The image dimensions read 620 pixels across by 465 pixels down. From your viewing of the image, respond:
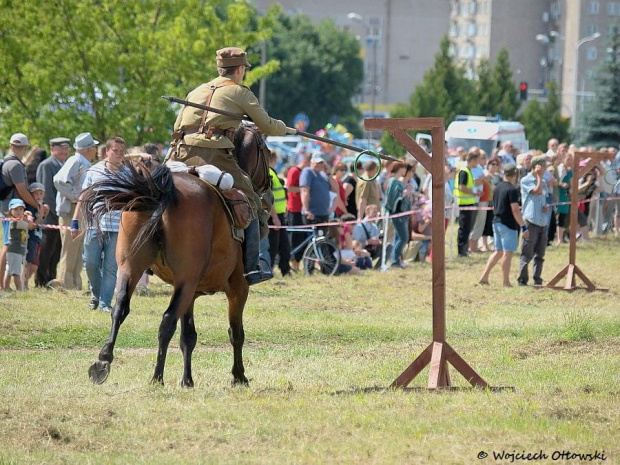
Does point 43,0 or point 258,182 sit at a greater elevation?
point 43,0

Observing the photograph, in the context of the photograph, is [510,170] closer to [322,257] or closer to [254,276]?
[322,257]

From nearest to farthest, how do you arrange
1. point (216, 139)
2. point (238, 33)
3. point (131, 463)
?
point (131, 463)
point (216, 139)
point (238, 33)

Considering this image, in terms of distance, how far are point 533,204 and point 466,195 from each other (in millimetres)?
4752

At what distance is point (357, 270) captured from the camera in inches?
835

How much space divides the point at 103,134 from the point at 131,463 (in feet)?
62.5

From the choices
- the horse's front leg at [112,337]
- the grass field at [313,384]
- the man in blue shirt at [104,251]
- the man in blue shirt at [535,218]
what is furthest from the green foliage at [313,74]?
the horse's front leg at [112,337]

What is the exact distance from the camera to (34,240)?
17.0 meters

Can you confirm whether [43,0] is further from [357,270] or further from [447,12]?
[447,12]

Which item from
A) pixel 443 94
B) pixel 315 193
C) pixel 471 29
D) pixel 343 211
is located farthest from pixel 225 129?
pixel 471 29

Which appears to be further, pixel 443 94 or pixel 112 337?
pixel 443 94

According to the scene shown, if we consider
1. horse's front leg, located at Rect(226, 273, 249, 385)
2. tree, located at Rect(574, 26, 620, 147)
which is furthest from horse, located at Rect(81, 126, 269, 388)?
tree, located at Rect(574, 26, 620, 147)

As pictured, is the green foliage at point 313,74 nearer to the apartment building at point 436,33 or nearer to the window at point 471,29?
the apartment building at point 436,33

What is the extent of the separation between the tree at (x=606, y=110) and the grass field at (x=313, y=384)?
124 ft

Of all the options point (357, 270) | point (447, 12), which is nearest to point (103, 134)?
point (357, 270)
